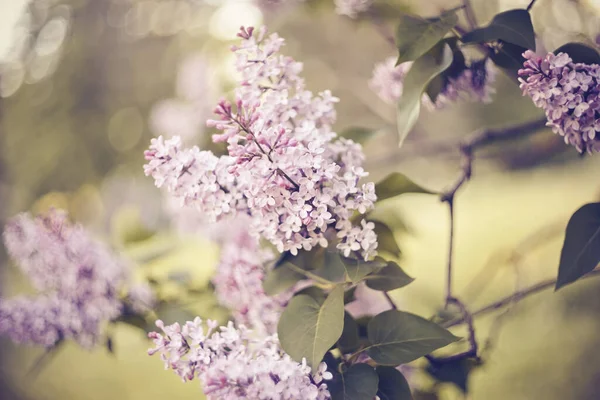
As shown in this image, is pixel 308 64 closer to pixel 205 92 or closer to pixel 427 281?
pixel 427 281

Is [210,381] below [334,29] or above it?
above

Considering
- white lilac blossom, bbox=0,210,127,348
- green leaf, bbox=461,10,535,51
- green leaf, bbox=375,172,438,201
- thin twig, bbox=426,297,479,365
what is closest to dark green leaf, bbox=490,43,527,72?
green leaf, bbox=461,10,535,51

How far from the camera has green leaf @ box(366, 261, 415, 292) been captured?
1.27 ft

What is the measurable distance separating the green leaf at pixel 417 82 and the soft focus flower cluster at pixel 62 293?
0.40 meters

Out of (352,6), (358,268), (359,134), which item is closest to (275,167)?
(358,268)

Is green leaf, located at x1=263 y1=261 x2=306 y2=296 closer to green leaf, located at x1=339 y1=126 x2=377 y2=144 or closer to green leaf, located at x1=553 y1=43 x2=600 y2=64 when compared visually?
green leaf, located at x1=339 y1=126 x2=377 y2=144

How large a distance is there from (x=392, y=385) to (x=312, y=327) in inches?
3.1

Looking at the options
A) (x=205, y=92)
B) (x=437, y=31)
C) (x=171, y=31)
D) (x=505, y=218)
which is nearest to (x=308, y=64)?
(x=171, y=31)

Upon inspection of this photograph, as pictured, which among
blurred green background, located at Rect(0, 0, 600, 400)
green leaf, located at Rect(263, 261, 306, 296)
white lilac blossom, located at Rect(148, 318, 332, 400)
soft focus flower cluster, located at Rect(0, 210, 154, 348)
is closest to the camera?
white lilac blossom, located at Rect(148, 318, 332, 400)

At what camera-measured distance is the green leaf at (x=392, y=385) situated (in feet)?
1.20

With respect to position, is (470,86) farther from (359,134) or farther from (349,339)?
(349,339)

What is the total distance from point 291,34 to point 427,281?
4.70ft

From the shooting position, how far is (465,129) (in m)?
3.88

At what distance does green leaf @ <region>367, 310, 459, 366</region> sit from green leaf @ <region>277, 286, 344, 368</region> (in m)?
0.05
